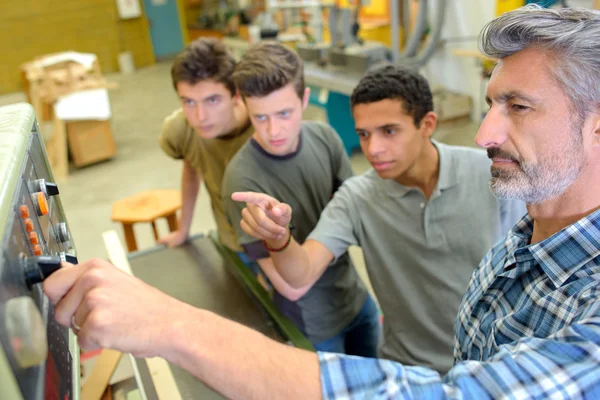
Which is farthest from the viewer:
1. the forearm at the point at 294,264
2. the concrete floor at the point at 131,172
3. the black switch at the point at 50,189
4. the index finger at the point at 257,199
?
the concrete floor at the point at 131,172

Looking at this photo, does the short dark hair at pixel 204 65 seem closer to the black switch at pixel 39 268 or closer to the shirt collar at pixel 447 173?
the shirt collar at pixel 447 173

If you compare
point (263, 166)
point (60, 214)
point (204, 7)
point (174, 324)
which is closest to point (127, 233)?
point (263, 166)

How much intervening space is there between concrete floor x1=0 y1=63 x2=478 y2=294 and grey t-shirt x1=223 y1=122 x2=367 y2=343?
1.36m

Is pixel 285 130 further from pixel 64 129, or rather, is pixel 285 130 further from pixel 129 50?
pixel 129 50

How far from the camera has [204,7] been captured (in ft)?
30.7

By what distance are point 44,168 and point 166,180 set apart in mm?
3811

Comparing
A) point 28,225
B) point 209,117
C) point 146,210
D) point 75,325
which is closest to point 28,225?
point 28,225

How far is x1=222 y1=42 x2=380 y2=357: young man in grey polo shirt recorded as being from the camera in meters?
1.40

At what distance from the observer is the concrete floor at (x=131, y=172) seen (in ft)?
12.1

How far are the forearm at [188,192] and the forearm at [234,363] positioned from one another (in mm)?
1424

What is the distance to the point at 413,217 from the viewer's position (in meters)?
1.27

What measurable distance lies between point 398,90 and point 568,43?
560mm

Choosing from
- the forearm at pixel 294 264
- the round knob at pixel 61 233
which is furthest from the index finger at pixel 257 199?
the round knob at pixel 61 233

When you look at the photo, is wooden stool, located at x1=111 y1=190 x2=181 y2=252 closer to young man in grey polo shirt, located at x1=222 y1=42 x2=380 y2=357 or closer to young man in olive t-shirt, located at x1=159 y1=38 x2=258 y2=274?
young man in olive t-shirt, located at x1=159 y1=38 x2=258 y2=274
